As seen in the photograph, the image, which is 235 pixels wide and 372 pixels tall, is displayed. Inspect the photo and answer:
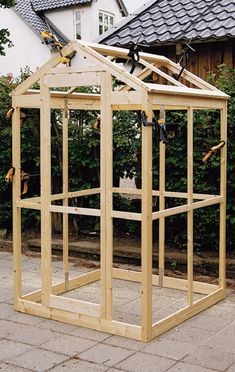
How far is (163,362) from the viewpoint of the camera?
4680mm

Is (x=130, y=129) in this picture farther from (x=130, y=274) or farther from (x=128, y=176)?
(x=130, y=274)

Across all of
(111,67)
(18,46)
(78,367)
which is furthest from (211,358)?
(18,46)

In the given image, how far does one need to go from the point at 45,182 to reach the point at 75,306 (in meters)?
1.15

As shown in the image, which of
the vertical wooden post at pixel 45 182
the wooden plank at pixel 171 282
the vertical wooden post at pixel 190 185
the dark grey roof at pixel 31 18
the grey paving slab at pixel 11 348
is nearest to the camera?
the grey paving slab at pixel 11 348

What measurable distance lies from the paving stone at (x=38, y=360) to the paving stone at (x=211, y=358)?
997 mm

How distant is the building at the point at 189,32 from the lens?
30.9 feet

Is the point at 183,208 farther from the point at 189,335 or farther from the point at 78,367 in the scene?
the point at 78,367

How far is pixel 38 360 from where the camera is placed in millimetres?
4715

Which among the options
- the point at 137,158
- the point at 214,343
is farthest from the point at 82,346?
the point at 137,158

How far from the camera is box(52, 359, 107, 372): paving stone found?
4535 mm

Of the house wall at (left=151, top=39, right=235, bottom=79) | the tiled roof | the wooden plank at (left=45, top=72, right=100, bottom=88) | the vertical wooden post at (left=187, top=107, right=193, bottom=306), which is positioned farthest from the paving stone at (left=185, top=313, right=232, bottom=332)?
the tiled roof

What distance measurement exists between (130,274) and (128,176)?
1780 millimetres

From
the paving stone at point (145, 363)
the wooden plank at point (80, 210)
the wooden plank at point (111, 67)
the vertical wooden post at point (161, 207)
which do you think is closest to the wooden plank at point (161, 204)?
the vertical wooden post at point (161, 207)

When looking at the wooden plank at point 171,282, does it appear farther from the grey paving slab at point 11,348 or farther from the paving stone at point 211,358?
the grey paving slab at point 11,348
